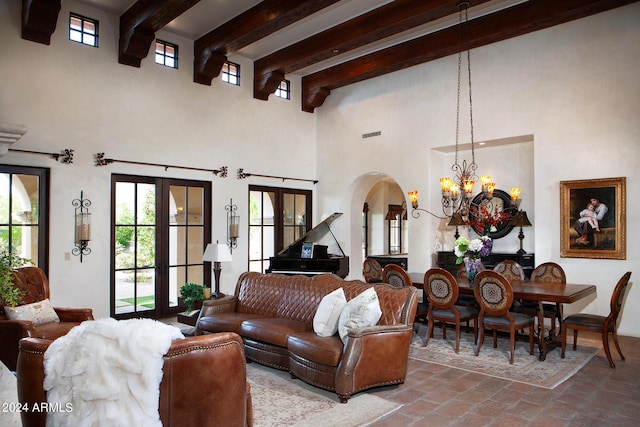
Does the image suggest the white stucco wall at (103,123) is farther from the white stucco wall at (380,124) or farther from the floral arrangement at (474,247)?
the floral arrangement at (474,247)

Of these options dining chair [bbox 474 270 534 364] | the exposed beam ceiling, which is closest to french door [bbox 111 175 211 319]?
the exposed beam ceiling

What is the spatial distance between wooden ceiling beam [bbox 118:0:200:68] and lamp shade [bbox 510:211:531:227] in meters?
5.79

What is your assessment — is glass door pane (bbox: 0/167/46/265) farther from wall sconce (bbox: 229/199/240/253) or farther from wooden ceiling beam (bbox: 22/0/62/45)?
wall sconce (bbox: 229/199/240/253)

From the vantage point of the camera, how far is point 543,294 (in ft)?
16.1

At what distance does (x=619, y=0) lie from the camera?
6.08m

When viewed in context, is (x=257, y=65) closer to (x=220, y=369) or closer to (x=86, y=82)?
(x=86, y=82)

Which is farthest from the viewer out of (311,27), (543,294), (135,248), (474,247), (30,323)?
(311,27)

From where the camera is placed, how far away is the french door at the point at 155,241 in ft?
23.6

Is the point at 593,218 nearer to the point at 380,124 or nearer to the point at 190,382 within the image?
the point at 380,124

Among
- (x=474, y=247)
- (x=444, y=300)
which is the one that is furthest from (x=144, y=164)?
(x=474, y=247)

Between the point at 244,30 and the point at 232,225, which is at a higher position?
the point at 244,30

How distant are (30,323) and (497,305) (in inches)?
186

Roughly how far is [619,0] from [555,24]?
848 millimetres

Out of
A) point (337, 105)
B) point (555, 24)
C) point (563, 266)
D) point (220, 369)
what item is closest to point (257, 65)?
point (337, 105)
